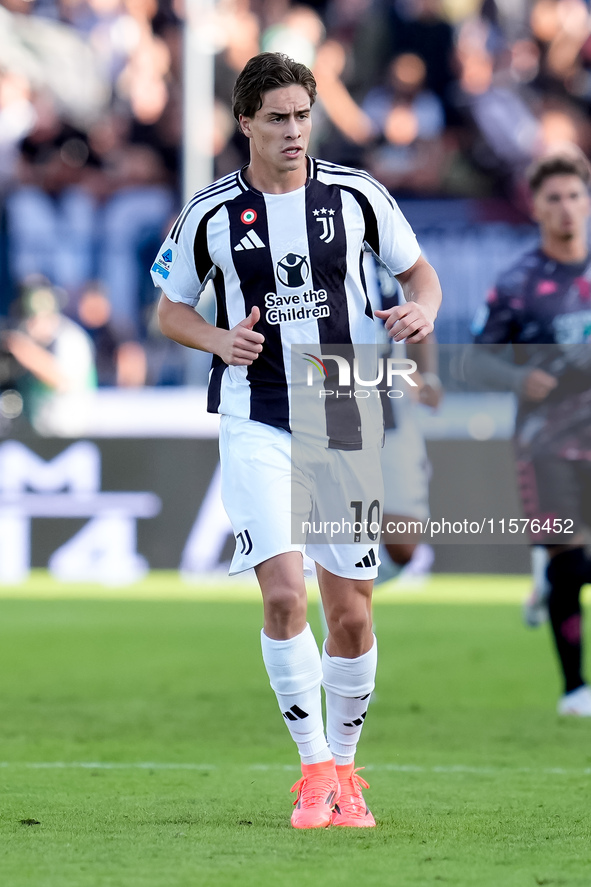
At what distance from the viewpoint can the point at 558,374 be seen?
20.2 feet

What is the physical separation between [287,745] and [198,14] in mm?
11143

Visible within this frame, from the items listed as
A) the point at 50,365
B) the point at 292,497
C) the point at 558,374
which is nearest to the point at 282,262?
the point at 292,497

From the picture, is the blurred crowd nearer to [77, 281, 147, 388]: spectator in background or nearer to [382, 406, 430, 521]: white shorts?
[77, 281, 147, 388]: spectator in background

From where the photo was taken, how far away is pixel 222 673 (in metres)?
7.31

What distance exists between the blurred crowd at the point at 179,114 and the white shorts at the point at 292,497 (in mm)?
9911

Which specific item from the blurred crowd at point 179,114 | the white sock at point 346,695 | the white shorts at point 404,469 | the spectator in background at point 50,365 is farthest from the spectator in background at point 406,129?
the white sock at point 346,695

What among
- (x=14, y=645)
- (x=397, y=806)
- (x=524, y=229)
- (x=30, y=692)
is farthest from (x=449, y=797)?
(x=524, y=229)

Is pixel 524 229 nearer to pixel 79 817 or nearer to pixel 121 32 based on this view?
pixel 121 32

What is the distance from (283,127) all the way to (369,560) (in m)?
1.23

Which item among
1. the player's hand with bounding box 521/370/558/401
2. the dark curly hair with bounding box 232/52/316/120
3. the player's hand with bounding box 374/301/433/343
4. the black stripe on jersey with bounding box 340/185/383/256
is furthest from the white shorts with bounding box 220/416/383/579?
the player's hand with bounding box 521/370/558/401

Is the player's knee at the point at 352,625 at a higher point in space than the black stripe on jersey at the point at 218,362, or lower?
lower

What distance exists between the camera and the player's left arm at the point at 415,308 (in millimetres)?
3799

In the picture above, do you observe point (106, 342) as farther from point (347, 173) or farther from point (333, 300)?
point (333, 300)

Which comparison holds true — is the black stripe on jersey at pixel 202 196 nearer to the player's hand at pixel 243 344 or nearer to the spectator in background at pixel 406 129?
the player's hand at pixel 243 344
